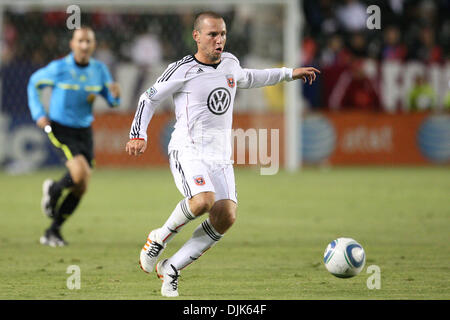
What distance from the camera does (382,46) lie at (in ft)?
70.4

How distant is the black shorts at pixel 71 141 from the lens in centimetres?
962

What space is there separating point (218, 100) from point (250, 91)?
12.4 meters

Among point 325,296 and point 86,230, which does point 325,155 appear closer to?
point 86,230

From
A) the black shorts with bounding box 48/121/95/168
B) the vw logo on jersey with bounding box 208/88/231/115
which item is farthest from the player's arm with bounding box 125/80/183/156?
the black shorts with bounding box 48/121/95/168

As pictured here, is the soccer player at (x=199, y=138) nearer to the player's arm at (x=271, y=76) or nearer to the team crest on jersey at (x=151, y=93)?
the team crest on jersey at (x=151, y=93)

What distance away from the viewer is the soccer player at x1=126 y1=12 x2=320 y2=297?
6668mm

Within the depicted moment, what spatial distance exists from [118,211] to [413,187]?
5.41m

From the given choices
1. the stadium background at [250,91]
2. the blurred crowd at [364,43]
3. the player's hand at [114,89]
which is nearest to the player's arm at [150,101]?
the player's hand at [114,89]

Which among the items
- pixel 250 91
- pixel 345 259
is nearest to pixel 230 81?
pixel 345 259

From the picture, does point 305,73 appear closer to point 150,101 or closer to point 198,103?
point 198,103

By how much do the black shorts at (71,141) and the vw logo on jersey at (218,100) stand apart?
3.19 meters

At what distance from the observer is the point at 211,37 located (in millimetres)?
6750

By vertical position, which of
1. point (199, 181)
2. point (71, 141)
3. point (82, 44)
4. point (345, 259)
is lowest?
point (345, 259)

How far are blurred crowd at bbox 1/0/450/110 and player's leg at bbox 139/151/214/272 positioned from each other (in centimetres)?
1245
